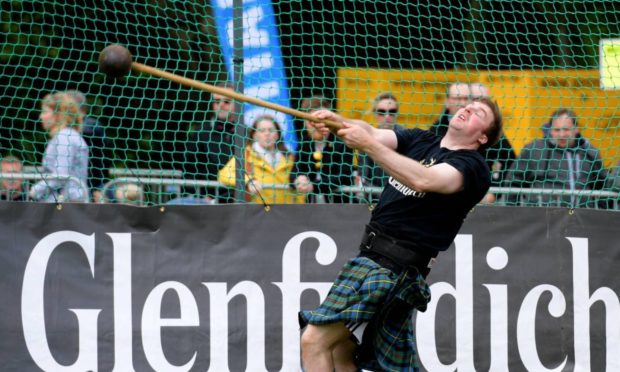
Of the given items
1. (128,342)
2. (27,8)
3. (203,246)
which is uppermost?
(27,8)

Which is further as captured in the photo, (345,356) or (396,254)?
(345,356)

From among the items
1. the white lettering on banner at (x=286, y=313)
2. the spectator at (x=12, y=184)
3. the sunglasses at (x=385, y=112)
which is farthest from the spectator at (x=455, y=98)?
the spectator at (x=12, y=184)

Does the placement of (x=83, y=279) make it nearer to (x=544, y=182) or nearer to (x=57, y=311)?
(x=57, y=311)

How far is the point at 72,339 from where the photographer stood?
19.4 ft

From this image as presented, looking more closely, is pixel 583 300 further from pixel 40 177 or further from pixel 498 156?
pixel 40 177

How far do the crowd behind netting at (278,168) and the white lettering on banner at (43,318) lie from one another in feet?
0.89

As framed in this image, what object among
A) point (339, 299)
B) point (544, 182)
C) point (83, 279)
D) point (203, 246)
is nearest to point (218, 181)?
point (203, 246)

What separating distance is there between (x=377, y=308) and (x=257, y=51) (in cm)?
171

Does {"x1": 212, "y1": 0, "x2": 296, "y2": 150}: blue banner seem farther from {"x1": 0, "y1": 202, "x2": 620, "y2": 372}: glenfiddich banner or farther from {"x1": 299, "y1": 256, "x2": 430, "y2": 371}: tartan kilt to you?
{"x1": 299, "y1": 256, "x2": 430, "y2": 371}: tartan kilt

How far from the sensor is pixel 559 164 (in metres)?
6.30

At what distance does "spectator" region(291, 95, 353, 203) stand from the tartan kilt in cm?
109

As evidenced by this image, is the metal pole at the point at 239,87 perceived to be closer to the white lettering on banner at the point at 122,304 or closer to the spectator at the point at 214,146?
the spectator at the point at 214,146

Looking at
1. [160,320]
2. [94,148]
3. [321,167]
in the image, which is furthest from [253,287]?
[94,148]

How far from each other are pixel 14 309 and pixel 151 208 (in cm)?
86
